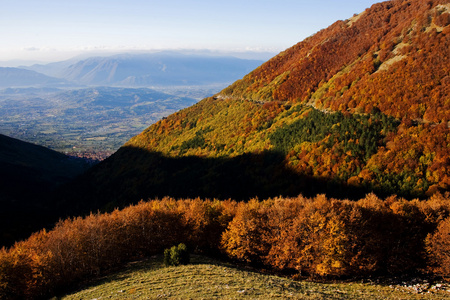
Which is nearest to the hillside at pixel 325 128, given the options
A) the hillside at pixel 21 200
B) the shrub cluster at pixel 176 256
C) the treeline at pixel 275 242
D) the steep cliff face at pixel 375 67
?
the steep cliff face at pixel 375 67

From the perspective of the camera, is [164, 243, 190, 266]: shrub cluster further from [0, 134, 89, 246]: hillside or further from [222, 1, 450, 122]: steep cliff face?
[222, 1, 450, 122]: steep cliff face

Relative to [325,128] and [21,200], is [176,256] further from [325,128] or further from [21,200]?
[21,200]

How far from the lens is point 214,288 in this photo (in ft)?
121

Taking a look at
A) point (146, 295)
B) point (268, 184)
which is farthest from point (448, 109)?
point (146, 295)

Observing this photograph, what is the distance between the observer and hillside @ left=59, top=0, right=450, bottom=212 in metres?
77.6

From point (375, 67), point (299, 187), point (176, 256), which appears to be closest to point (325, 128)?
point (299, 187)

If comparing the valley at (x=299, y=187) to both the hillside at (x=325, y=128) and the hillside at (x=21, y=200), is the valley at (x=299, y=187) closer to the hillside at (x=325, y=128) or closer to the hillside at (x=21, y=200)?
the hillside at (x=325, y=128)

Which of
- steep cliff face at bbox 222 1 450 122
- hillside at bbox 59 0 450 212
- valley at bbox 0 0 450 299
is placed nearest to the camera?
valley at bbox 0 0 450 299

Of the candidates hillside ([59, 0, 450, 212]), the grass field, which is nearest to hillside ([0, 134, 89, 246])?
hillside ([59, 0, 450, 212])

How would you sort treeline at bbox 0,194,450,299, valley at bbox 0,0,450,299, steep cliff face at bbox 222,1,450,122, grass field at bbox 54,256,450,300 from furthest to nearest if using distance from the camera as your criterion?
steep cliff face at bbox 222,1,450,122
valley at bbox 0,0,450,299
treeline at bbox 0,194,450,299
grass field at bbox 54,256,450,300

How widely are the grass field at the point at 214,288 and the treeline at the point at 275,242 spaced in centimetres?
530

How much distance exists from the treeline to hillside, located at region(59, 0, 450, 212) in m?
21.6

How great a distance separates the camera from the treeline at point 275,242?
46.1 metres

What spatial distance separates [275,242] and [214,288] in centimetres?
2073
